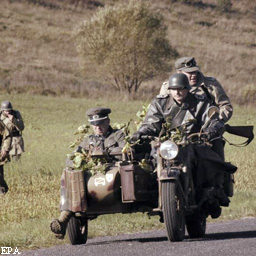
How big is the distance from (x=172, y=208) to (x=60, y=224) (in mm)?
1282

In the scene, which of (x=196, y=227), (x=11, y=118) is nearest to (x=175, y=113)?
(x=196, y=227)

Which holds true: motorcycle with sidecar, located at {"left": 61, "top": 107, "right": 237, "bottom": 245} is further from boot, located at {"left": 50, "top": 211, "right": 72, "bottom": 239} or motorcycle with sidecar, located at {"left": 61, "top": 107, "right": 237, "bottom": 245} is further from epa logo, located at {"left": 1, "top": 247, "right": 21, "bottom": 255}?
epa logo, located at {"left": 1, "top": 247, "right": 21, "bottom": 255}

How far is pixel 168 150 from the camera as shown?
35.2ft

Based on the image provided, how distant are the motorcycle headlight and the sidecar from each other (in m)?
0.39

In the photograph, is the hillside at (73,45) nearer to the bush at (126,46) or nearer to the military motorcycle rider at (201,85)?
the bush at (126,46)

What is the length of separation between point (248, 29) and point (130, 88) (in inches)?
1821

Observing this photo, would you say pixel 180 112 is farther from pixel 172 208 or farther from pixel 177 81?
pixel 172 208

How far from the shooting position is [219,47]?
105812mm

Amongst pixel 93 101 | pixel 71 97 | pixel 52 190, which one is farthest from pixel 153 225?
pixel 71 97

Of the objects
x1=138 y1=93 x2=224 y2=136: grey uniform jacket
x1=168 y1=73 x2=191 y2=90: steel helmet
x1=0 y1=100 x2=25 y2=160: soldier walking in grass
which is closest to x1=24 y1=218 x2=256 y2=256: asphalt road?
x1=138 y1=93 x2=224 y2=136: grey uniform jacket

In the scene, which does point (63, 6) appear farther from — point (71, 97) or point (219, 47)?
point (71, 97)

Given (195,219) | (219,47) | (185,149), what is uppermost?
(185,149)

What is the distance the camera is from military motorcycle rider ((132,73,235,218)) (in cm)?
1163

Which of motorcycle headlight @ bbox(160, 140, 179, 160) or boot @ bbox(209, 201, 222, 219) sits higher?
motorcycle headlight @ bbox(160, 140, 179, 160)
